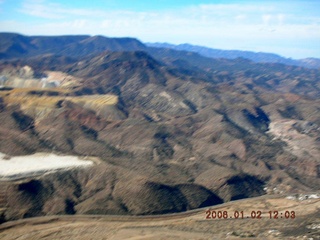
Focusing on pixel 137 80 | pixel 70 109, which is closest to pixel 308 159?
pixel 70 109

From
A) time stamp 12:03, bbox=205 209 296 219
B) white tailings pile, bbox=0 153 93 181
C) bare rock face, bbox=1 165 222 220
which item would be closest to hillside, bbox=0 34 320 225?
bare rock face, bbox=1 165 222 220

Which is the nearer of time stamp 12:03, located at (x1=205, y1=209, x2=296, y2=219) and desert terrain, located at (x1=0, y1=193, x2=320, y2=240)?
desert terrain, located at (x1=0, y1=193, x2=320, y2=240)

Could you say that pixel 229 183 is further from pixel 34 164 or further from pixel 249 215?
pixel 34 164

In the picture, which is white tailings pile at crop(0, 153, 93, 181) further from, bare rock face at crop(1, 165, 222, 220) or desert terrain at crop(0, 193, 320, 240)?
desert terrain at crop(0, 193, 320, 240)

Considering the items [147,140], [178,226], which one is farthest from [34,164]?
[178,226]

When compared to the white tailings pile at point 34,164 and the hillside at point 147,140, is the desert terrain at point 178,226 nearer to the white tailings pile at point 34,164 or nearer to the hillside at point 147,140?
the hillside at point 147,140

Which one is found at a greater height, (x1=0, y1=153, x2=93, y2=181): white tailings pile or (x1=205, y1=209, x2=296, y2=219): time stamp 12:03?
(x1=0, y1=153, x2=93, y2=181): white tailings pile
